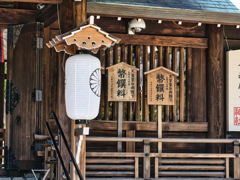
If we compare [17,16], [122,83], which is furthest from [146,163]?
[17,16]

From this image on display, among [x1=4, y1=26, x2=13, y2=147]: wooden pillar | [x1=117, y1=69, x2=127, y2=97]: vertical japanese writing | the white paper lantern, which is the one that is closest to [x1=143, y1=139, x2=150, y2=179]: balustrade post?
[x1=117, y1=69, x2=127, y2=97]: vertical japanese writing

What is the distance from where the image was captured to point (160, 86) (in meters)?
7.08

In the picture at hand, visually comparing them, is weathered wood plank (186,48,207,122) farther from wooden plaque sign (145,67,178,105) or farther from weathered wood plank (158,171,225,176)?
weathered wood plank (158,171,225,176)

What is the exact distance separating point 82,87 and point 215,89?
13.1ft

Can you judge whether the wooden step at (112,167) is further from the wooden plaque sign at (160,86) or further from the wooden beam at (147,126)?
the wooden plaque sign at (160,86)

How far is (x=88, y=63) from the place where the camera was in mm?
4762

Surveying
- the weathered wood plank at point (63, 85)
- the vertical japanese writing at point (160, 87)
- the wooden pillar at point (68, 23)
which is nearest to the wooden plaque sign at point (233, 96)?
the vertical japanese writing at point (160, 87)

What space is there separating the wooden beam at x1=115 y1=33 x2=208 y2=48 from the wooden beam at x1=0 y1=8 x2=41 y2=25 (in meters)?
1.88

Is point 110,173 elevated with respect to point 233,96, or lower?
lower

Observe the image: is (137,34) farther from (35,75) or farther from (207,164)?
(207,164)

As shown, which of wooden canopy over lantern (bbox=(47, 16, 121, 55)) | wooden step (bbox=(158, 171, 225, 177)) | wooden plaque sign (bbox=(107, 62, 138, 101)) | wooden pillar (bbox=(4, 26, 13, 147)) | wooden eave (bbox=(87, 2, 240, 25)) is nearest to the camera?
wooden canopy over lantern (bbox=(47, 16, 121, 55))

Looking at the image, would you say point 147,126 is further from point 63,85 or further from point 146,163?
point 63,85

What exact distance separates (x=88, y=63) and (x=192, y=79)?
3.65m

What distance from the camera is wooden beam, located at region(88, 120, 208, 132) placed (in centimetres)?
714
